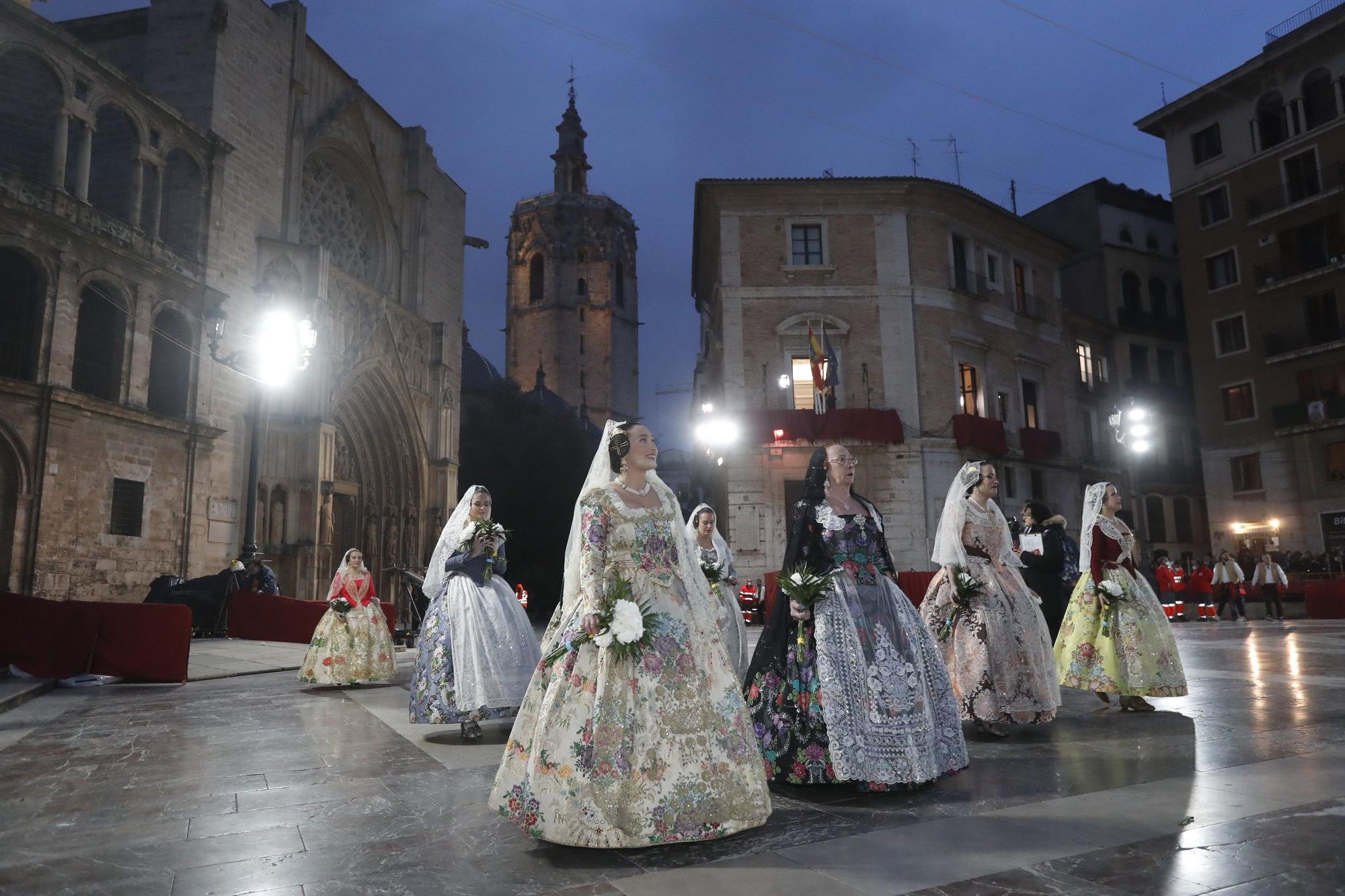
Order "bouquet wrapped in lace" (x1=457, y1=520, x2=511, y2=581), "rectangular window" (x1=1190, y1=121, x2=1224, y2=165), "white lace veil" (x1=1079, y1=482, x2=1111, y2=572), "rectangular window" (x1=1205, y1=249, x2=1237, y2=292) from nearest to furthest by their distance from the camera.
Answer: "bouquet wrapped in lace" (x1=457, y1=520, x2=511, y2=581) → "white lace veil" (x1=1079, y1=482, x2=1111, y2=572) → "rectangular window" (x1=1205, y1=249, x2=1237, y2=292) → "rectangular window" (x1=1190, y1=121, x2=1224, y2=165)

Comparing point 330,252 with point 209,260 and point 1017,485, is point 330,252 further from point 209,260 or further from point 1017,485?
point 1017,485

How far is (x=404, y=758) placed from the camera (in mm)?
6047

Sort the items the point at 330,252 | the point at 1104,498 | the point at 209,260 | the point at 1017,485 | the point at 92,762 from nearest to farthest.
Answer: the point at 92,762
the point at 1104,498
the point at 209,260
the point at 330,252
the point at 1017,485

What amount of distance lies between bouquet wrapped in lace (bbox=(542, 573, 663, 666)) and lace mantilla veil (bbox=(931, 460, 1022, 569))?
3232mm

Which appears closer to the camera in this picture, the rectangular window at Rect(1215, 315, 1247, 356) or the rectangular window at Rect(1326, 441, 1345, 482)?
the rectangular window at Rect(1326, 441, 1345, 482)

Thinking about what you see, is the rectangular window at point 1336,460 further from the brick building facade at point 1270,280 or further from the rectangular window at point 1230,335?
the rectangular window at point 1230,335

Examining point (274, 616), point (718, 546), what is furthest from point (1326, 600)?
point (274, 616)

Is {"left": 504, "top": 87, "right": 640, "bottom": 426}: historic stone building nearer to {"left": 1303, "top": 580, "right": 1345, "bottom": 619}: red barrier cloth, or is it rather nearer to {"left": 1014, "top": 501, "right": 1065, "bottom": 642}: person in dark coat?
{"left": 1303, "top": 580, "right": 1345, "bottom": 619}: red barrier cloth

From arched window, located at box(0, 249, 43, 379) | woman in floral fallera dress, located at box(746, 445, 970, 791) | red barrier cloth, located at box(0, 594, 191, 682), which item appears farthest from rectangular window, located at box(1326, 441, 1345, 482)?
arched window, located at box(0, 249, 43, 379)

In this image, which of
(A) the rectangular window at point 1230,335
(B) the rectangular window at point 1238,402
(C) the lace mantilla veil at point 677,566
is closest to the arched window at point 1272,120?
(A) the rectangular window at point 1230,335

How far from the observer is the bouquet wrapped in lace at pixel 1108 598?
299 inches

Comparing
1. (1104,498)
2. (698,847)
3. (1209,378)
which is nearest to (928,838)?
(698,847)

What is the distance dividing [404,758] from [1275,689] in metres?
7.56

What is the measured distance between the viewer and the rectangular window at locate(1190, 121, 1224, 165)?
32.6 m
